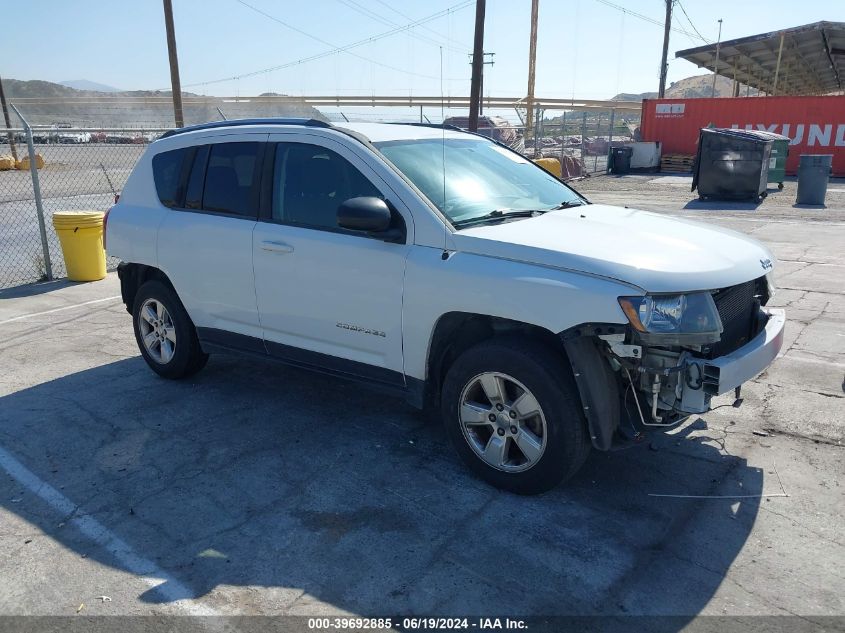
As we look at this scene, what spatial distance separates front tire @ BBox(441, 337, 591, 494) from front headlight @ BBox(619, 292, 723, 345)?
48 cm

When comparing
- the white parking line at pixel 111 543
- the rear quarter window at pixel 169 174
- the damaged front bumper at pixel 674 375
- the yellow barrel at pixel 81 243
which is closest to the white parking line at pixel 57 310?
the yellow barrel at pixel 81 243

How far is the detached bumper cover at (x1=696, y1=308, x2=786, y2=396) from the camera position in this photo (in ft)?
10.8

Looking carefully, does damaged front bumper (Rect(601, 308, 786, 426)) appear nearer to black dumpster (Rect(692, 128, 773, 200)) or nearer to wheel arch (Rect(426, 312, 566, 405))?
wheel arch (Rect(426, 312, 566, 405))

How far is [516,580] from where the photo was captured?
3082 mm

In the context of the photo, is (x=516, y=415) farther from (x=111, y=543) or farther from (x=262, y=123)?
(x=262, y=123)

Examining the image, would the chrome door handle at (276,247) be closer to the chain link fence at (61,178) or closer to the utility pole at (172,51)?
the chain link fence at (61,178)

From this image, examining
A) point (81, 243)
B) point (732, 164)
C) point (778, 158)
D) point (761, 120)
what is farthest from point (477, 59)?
point (81, 243)

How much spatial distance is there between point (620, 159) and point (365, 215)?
2429 centimetres

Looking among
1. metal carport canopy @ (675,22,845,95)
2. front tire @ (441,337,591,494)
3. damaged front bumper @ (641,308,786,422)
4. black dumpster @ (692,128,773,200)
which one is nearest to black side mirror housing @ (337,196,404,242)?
front tire @ (441,337,591,494)

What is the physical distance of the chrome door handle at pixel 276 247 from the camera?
14.6ft

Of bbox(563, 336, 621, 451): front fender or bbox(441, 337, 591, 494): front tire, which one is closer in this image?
bbox(563, 336, 621, 451): front fender

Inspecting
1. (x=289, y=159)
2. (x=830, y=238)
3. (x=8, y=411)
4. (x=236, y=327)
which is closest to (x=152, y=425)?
(x=236, y=327)

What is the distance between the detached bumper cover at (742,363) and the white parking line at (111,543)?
2468mm

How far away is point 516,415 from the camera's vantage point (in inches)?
144
